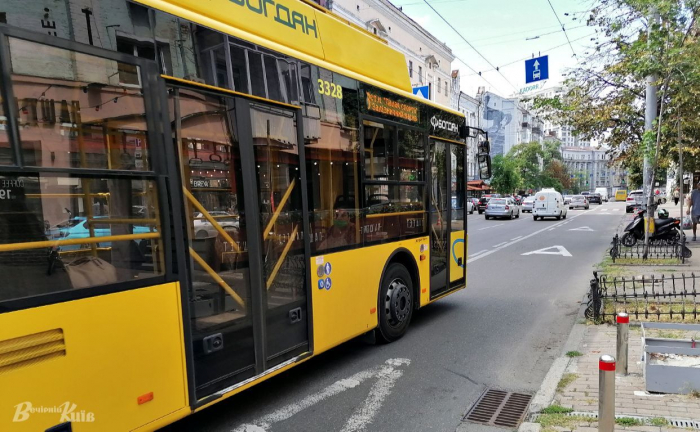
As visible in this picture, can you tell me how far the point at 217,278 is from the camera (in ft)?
11.8

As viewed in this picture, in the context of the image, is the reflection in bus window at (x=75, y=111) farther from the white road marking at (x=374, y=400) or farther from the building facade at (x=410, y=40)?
the building facade at (x=410, y=40)

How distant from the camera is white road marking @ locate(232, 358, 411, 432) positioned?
388 cm

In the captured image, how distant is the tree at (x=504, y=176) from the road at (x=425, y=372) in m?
→ 53.4

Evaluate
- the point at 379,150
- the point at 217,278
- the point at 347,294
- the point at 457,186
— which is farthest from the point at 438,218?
the point at 217,278

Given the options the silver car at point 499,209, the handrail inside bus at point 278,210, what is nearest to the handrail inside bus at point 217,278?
the handrail inside bus at point 278,210

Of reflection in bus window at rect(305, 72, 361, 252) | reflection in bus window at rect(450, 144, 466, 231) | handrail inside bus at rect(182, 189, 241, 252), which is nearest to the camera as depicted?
handrail inside bus at rect(182, 189, 241, 252)

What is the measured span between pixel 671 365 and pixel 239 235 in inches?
157

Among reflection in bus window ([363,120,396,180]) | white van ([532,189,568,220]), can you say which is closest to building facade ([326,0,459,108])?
white van ([532,189,568,220])

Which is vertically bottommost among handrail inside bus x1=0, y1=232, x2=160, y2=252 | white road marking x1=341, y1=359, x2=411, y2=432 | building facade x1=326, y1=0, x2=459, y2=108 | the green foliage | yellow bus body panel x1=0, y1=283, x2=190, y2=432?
white road marking x1=341, y1=359, x2=411, y2=432

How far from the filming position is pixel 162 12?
3227 mm

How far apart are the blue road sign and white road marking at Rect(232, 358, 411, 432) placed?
16212mm

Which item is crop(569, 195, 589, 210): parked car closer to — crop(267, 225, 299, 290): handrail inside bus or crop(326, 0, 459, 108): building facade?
crop(326, 0, 459, 108): building facade

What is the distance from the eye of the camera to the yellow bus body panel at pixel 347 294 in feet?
14.9

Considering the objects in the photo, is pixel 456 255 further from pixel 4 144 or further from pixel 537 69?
pixel 537 69
